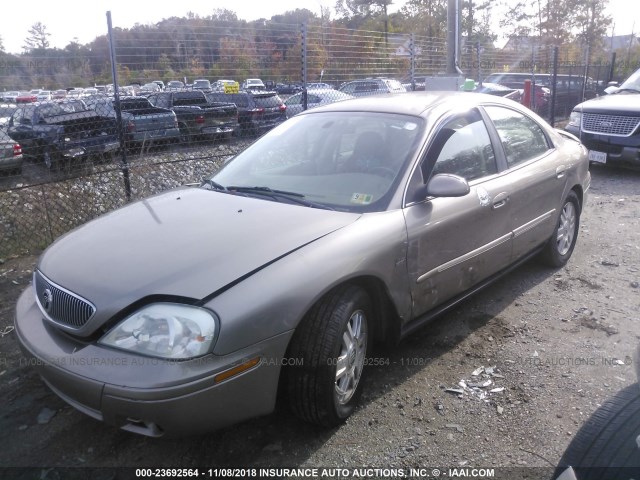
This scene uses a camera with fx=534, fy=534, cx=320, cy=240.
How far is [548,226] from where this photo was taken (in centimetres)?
452

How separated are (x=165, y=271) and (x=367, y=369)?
1.48 metres

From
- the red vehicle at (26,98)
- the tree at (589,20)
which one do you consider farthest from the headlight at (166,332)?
the tree at (589,20)

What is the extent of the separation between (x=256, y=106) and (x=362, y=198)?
31.0 feet

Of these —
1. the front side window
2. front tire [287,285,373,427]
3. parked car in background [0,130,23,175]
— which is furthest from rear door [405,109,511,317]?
parked car in background [0,130,23,175]

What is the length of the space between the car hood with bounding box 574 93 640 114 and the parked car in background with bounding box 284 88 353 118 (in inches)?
175

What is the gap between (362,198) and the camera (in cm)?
308

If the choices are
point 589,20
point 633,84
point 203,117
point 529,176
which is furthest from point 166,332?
point 589,20

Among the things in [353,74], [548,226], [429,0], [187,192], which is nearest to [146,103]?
[353,74]

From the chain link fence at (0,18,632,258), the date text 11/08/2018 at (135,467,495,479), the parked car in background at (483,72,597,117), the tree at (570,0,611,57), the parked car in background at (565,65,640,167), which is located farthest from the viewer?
the tree at (570,0,611,57)

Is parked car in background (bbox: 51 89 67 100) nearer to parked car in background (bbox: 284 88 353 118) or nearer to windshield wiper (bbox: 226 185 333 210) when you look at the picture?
parked car in background (bbox: 284 88 353 118)

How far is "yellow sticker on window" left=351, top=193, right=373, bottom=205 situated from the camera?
120 inches

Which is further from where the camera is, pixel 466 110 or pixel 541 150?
pixel 541 150

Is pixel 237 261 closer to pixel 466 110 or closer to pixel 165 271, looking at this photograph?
pixel 165 271

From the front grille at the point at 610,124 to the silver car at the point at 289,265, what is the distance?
576 cm
